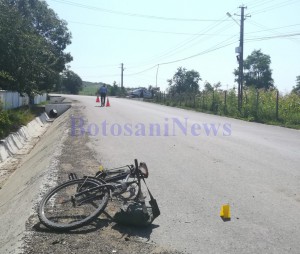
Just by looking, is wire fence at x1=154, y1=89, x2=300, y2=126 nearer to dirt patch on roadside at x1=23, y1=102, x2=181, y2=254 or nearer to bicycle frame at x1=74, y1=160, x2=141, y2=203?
bicycle frame at x1=74, y1=160, x2=141, y2=203

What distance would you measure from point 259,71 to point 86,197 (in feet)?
224

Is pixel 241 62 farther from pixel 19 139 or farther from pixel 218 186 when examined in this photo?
pixel 218 186

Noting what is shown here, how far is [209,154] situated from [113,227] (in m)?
5.48

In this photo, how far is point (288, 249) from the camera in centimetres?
432

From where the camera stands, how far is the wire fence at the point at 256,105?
873 inches

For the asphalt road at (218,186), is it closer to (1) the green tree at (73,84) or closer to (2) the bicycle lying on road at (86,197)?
(2) the bicycle lying on road at (86,197)

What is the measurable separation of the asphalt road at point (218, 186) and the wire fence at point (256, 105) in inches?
355

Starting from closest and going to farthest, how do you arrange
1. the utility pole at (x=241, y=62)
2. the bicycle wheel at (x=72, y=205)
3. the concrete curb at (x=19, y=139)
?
1. the bicycle wheel at (x=72, y=205)
2. the concrete curb at (x=19, y=139)
3. the utility pole at (x=241, y=62)

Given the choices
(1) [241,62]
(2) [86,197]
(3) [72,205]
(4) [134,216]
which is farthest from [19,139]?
(1) [241,62]

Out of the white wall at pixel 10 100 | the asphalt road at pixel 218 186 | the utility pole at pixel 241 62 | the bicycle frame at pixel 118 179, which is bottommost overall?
the asphalt road at pixel 218 186

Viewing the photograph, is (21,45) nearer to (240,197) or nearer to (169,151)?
(169,151)

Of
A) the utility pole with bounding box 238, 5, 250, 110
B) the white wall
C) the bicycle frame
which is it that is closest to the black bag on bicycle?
the bicycle frame

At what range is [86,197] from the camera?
5.34m

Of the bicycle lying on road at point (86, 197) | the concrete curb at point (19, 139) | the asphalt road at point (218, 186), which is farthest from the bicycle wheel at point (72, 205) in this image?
the concrete curb at point (19, 139)
